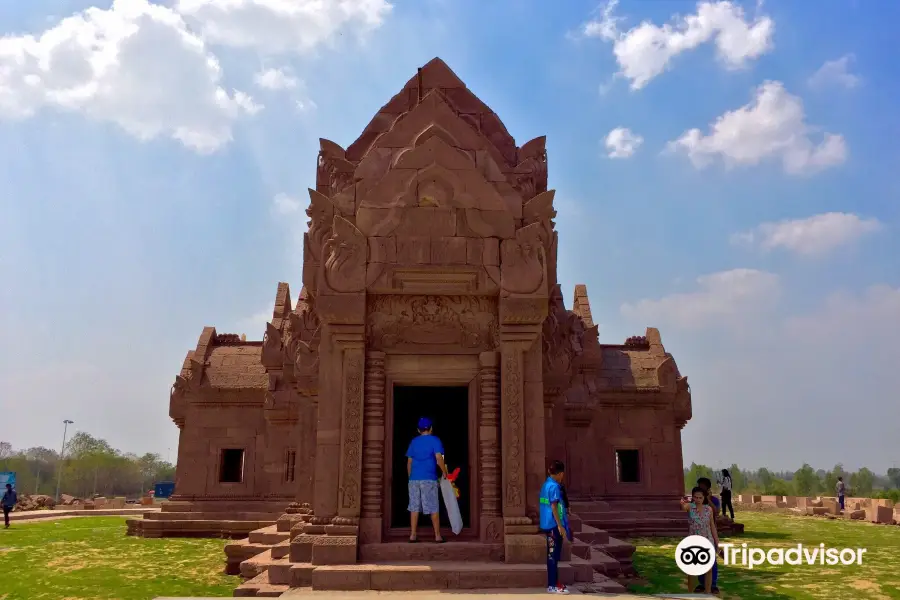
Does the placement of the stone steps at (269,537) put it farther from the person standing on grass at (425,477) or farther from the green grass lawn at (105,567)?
the person standing on grass at (425,477)

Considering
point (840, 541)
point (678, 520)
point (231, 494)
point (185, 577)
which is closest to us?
point (185, 577)

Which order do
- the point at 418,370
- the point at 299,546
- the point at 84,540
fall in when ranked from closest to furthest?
the point at 299,546 < the point at 418,370 < the point at 84,540

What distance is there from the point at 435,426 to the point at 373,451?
290cm

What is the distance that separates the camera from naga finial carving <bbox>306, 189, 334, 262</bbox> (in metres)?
11.3

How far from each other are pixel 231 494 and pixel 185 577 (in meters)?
10.4

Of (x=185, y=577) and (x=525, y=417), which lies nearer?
(x=525, y=417)

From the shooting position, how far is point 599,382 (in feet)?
76.1

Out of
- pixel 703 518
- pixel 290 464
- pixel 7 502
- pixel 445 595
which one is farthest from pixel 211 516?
pixel 703 518

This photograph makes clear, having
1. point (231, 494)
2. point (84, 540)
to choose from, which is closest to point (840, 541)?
point (231, 494)

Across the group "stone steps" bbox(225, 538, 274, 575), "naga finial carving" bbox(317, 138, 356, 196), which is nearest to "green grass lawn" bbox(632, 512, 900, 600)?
"stone steps" bbox(225, 538, 274, 575)

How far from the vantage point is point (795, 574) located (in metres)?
12.2

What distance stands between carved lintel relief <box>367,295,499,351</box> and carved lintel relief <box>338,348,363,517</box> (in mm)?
536

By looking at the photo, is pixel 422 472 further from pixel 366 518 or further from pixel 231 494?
pixel 231 494

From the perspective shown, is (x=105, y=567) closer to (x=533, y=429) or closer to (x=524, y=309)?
(x=533, y=429)
